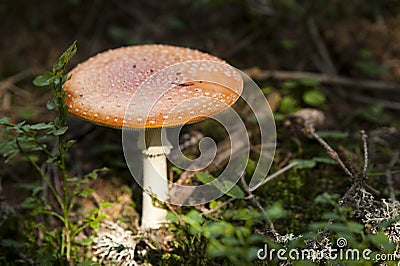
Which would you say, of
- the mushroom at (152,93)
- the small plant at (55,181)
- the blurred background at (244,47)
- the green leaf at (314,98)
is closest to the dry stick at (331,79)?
the blurred background at (244,47)

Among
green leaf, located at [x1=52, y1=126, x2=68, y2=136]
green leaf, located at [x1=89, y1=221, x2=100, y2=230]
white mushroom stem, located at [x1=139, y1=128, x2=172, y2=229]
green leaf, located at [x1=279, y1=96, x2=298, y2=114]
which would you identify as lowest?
green leaf, located at [x1=89, y1=221, x2=100, y2=230]

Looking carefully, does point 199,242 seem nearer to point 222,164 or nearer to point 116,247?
point 116,247

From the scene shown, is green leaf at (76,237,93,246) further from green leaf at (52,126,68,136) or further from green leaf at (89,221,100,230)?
green leaf at (52,126,68,136)

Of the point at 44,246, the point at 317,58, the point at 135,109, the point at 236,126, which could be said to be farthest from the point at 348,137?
the point at 44,246

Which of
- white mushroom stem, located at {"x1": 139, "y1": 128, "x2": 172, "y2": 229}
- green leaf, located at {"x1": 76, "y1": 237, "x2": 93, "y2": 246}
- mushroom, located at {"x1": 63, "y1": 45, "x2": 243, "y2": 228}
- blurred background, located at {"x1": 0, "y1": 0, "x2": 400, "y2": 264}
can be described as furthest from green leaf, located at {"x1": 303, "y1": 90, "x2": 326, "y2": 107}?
green leaf, located at {"x1": 76, "y1": 237, "x2": 93, "y2": 246}

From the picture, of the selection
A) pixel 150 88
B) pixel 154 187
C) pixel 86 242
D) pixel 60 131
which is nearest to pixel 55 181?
pixel 86 242

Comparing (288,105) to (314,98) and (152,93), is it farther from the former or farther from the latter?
(152,93)
